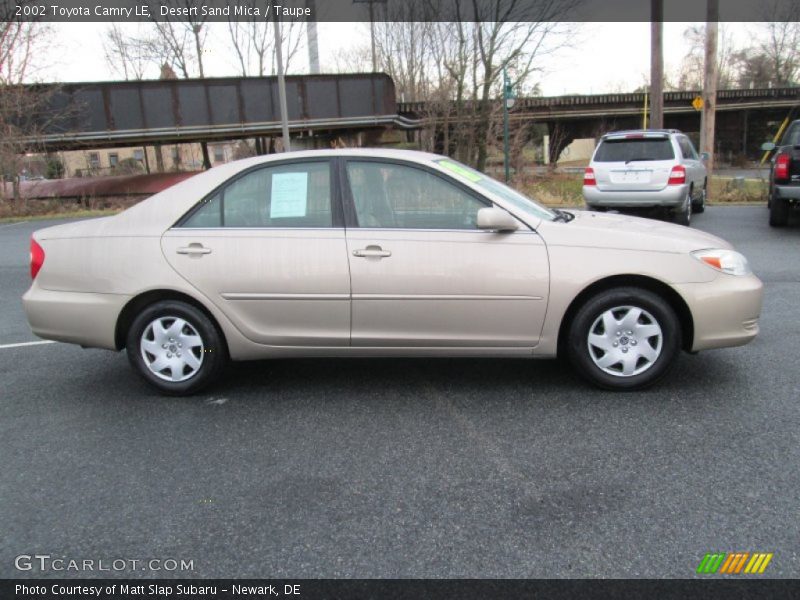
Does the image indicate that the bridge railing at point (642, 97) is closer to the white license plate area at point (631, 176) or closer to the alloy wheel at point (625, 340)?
the white license plate area at point (631, 176)

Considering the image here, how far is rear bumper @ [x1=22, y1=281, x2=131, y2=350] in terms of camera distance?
419 cm

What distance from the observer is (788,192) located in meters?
10.1

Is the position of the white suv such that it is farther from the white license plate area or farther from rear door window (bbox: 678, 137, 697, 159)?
rear door window (bbox: 678, 137, 697, 159)

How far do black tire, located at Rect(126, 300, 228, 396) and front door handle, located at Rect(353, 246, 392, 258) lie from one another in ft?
3.52

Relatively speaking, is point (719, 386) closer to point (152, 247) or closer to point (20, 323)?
point (152, 247)

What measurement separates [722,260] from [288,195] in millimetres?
2755

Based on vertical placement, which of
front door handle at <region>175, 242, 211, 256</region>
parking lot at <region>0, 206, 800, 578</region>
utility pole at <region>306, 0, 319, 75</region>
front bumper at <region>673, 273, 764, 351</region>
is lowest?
parking lot at <region>0, 206, 800, 578</region>

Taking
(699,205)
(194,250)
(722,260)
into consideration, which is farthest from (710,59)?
(194,250)

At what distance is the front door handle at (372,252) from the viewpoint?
13.1 feet

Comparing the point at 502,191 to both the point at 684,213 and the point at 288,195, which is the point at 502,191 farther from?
the point at 684,213

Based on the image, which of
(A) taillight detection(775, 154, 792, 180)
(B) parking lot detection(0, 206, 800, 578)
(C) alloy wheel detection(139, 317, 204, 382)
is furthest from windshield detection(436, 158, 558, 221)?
(A) taillight detection(775, 154, 792, 180)

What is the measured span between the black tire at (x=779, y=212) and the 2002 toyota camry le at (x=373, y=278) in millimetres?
8198

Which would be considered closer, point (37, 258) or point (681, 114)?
point (37, 258)

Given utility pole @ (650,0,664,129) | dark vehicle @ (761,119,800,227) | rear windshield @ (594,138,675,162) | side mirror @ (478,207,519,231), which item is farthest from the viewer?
utility pole @ (650,0,664,129)
